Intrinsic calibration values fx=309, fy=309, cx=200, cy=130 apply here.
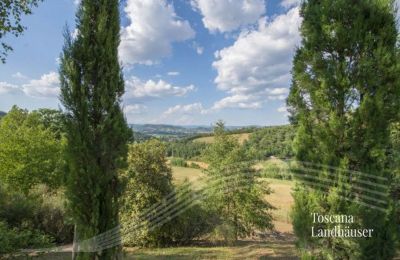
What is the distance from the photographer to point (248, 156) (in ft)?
44.1

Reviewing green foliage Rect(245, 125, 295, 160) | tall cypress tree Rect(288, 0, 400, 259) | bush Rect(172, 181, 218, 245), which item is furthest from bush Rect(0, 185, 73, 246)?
tall cypress tree Rect(288, 0, 400, 259)

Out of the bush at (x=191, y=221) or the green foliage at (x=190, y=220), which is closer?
the green foliage at (x=190, y=220)

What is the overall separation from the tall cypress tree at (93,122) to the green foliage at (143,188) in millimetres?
6481

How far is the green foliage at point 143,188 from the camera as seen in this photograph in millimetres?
11891

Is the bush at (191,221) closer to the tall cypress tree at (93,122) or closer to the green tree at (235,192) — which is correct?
the green tree at (235,192)

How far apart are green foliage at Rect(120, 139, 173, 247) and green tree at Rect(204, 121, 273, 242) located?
6.81ft

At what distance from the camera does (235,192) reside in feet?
42.5

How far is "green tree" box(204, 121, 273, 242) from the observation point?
12.8 meters

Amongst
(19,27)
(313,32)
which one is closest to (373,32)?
(313,32)

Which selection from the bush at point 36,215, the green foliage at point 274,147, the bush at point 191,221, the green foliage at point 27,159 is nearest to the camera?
the green foliage at point 274,147

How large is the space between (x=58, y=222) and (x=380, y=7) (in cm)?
1393

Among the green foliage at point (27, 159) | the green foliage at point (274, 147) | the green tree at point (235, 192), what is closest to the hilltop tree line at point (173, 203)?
the green tree at point (235, 192)

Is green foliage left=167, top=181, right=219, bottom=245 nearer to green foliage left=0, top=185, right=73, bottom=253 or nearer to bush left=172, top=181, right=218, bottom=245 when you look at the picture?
bush left=172, top=181, right=218, bottom=245

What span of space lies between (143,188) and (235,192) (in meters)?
3.82
